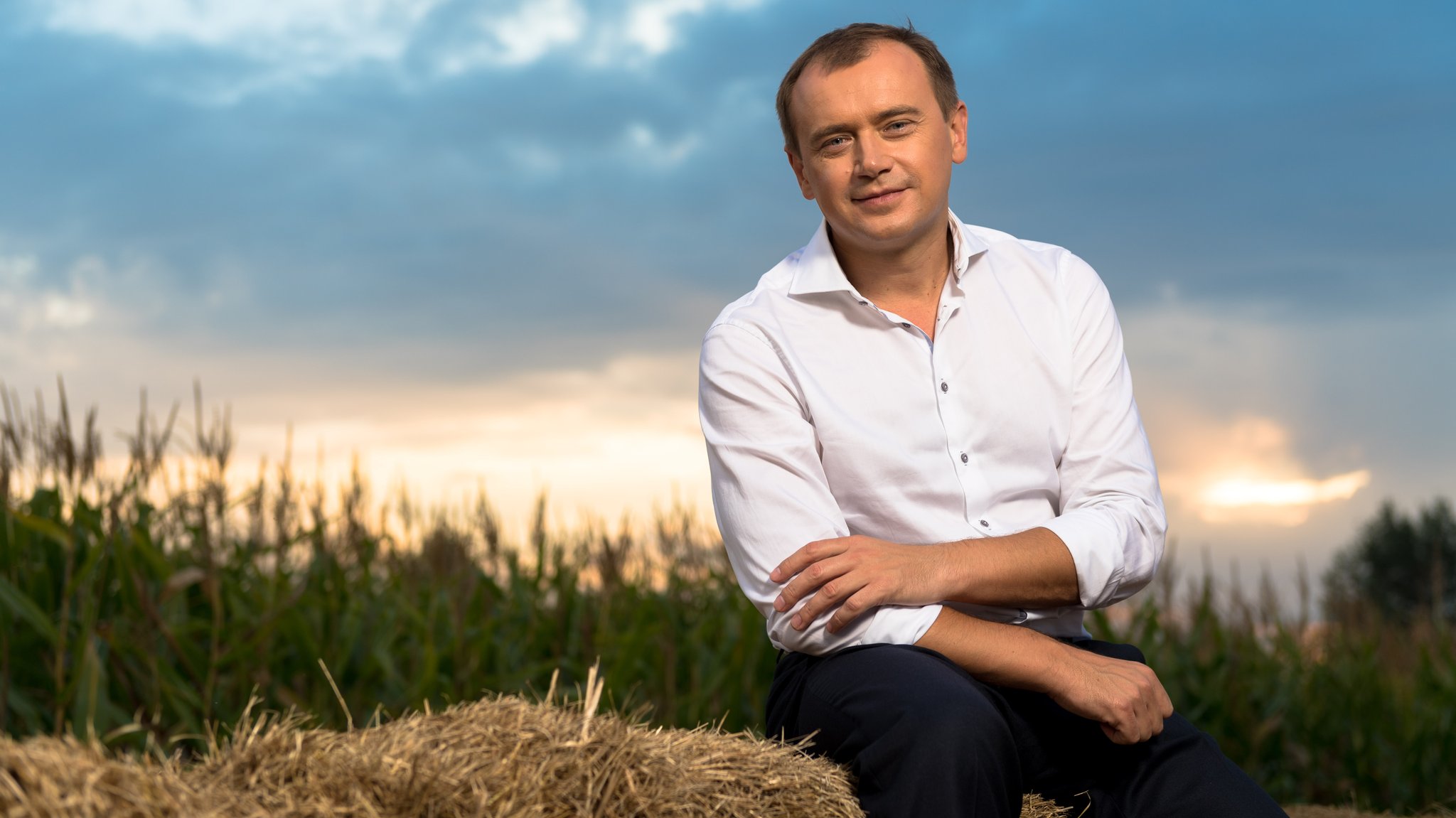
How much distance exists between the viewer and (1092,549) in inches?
93.4

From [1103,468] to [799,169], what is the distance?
995 mm

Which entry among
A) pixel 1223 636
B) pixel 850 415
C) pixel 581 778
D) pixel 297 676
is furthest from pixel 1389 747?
pixel 581 778

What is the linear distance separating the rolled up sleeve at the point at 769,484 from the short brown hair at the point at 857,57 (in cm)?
59

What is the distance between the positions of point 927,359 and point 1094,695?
31.3 inches

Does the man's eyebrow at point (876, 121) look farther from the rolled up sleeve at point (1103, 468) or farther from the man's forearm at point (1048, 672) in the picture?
the man's forearm at point (1048, 672)

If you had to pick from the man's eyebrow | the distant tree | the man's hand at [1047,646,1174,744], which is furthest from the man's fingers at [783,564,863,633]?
the distant tree

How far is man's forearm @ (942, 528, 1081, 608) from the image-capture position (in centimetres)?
227

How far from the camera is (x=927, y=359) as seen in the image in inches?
103

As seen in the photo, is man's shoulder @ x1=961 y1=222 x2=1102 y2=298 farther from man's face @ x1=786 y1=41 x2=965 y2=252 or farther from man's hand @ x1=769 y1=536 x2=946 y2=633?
man's hand @ x1=769 y1=536 x2=946 y2=633

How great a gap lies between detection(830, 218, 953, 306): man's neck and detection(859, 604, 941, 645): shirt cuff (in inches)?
31.6

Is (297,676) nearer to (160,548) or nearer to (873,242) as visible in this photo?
(160,548)

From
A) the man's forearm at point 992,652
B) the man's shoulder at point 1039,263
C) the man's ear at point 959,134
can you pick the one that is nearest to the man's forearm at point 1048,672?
the man's forearm at point 992,652

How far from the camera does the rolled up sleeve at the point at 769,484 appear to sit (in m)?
2.25

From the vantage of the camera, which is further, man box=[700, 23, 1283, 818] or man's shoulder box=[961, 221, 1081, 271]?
man's shoulder box=[961, 221, 1081, 271]
